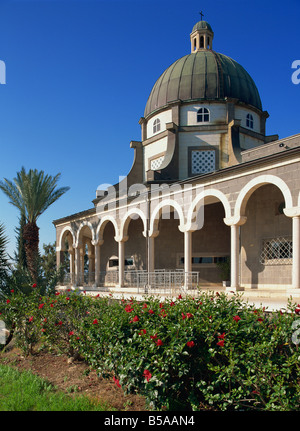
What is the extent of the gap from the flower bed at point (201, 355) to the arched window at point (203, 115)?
18347mm

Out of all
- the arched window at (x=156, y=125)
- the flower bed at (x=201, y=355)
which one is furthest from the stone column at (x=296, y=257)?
the arched window at (x=156, y=125)

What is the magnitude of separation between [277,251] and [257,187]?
10.3 ft

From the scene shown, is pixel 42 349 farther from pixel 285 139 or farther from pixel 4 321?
pixel 285 139

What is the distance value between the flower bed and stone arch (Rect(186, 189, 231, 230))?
347 inches

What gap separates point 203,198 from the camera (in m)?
15.2

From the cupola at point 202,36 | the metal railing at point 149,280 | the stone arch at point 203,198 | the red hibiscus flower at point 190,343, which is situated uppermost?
the cupola at point 202,36

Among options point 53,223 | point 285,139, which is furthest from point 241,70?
point 53,223

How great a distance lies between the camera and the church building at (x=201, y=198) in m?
14.0

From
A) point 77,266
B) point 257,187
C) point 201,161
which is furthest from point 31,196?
point 257,187

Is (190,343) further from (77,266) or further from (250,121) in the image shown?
(77,266)

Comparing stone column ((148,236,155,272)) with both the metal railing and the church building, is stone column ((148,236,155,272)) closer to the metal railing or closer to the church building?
the church building

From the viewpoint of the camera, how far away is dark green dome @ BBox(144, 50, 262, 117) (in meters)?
22.8

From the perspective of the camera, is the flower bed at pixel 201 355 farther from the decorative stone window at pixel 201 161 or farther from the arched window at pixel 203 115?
the arched window at pixel 203 115

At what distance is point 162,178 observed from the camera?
2119 centimetres
